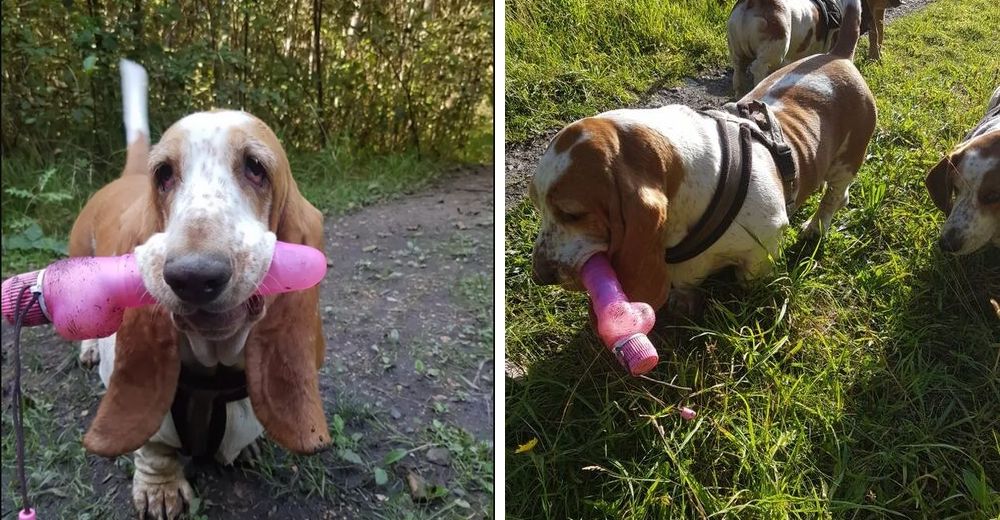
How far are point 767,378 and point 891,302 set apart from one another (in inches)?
16.4

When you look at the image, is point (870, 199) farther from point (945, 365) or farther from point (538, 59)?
point (538, 59)

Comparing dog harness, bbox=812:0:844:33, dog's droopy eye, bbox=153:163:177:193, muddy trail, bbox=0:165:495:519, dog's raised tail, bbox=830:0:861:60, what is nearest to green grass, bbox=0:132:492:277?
muddy trail, bbox=0:165:495:519

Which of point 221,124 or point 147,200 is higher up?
point 221,124

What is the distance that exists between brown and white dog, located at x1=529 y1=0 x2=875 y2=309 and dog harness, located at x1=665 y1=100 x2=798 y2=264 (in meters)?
0.02

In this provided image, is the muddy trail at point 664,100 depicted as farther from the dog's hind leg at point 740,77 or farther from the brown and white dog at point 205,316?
the brown and white dog at point 205,316

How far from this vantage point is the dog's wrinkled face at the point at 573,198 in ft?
4.66

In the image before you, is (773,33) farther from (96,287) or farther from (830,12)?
(96,287)

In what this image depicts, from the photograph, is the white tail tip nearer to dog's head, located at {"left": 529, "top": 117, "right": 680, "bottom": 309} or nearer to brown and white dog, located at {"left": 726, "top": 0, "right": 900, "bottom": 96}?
dog's head, located at {"left": 529, "top": 117, "right": 680, "bottom": 309}

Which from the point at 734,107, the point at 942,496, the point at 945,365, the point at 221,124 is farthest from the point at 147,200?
the point at 945,365

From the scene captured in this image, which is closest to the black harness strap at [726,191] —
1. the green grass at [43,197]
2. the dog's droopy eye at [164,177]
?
the dog's droopy eye at [164,177]

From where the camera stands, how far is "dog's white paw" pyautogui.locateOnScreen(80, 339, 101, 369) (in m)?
1.88

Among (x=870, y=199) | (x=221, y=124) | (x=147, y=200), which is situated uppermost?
(x=221, y=124)

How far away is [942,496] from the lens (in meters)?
1.48

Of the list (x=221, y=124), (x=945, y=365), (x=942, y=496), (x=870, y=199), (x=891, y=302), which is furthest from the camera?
(x=870, y=199)
